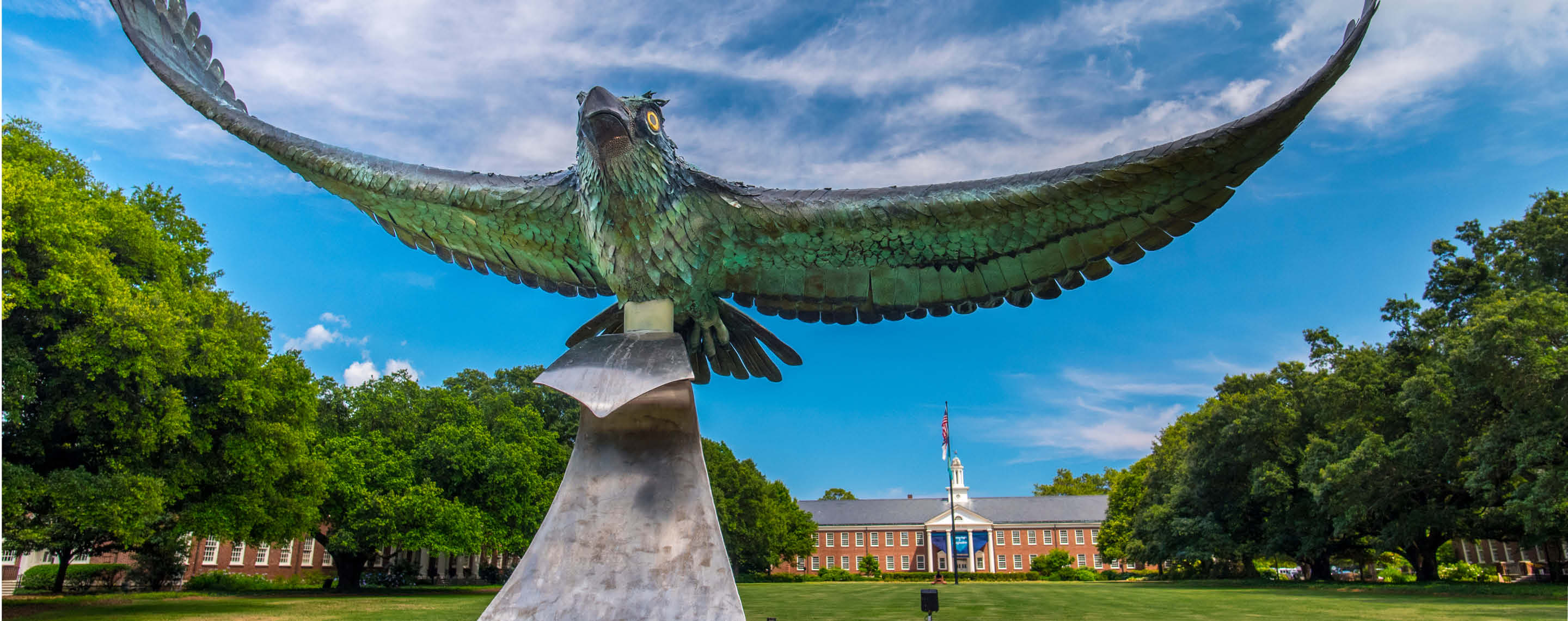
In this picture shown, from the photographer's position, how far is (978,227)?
6328 millimetres

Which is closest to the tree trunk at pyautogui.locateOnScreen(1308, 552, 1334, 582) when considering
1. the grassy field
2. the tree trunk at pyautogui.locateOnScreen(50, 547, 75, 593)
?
the grassy field

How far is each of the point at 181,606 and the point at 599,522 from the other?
906 inches

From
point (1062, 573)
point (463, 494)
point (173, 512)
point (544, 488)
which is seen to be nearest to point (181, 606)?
point (173, 512)

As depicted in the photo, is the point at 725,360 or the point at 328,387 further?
the point at 328,387

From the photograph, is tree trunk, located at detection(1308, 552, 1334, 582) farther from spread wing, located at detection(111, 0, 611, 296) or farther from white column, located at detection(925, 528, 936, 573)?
white column, located at detection(925, 528, 936, 573)

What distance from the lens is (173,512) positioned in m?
22.6

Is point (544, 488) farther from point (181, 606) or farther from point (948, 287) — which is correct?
point (948, 287)

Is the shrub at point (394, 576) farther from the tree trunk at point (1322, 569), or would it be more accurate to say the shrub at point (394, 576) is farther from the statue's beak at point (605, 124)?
the tree trunk at point (1322, 569)

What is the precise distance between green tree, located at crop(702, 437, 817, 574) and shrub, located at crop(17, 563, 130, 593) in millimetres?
26310

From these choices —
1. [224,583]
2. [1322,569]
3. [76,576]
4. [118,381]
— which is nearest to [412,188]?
[118,381]

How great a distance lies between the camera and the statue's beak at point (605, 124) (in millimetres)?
5777

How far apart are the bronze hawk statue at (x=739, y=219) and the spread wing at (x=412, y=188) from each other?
0.02 m

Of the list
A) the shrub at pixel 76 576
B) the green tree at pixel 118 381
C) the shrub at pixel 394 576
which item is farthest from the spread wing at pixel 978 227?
the shrub at pixel 394 576

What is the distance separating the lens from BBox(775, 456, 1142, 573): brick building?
9131cm
